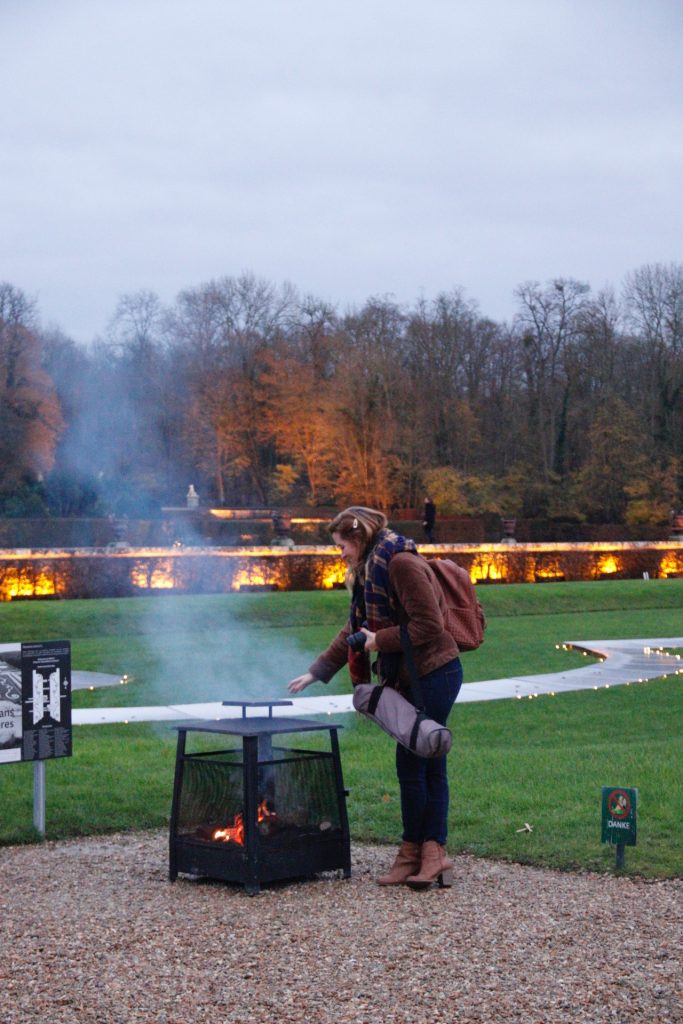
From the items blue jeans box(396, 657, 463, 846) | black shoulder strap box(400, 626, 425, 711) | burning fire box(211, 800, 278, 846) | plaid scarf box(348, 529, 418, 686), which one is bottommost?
burning fire box(211, 800, 278, 846)

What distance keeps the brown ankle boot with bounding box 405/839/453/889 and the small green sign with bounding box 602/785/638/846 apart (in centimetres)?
77

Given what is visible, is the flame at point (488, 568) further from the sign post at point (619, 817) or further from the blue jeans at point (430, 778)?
the blue jeans at point (430, 778)

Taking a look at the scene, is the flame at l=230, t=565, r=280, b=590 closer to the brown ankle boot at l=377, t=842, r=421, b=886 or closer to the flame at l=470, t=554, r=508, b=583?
the flame at l=470, t=554, r=508, b=583

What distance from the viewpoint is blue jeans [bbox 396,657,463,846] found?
213 inches

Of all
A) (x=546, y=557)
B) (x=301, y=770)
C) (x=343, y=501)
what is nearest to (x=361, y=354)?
(x=343, y=501)

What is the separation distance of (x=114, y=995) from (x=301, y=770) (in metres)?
1.74

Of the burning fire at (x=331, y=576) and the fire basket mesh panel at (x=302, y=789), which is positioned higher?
the fire basket mesh panel at (x=302, y=789)

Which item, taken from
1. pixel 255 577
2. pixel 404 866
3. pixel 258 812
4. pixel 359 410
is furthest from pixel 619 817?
pixel 359 410

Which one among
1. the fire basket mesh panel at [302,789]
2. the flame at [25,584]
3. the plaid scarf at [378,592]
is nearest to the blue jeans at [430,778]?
the plaid scarf at [378,592]

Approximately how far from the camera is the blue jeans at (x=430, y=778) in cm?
541

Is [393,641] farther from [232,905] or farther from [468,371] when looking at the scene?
[468,371]

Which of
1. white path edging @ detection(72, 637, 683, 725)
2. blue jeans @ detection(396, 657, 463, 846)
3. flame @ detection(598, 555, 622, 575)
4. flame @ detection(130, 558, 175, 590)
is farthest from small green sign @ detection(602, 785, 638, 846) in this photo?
flame @ detection(598, 555, 622, 575)

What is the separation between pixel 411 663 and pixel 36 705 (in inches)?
94.0

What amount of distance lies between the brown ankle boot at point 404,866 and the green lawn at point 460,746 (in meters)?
0.78
